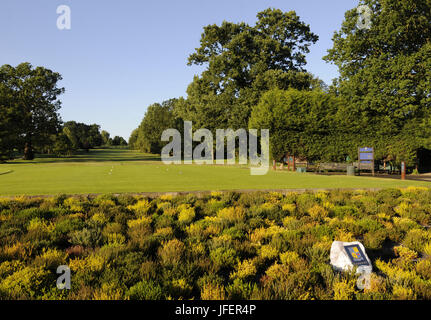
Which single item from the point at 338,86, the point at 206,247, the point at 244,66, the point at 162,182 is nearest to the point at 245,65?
the point at 244,66

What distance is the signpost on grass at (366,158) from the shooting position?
23505 mm

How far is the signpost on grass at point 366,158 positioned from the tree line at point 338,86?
156 inches

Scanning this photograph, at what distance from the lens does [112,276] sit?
4.81 m

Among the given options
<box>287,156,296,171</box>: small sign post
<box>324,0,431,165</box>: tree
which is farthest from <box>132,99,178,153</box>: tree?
<box>324,0,431,165</box>: tree

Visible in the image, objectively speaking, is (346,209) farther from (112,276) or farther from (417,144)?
(417,144)

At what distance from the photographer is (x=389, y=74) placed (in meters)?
25.1

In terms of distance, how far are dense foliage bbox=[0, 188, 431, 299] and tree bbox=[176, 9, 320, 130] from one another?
27656 mm

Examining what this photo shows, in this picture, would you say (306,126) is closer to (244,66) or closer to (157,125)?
(244,66)

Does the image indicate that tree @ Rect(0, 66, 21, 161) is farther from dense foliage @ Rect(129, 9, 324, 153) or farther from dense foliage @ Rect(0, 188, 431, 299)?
dense foliage @ Rect(0, 188, 431, 299)

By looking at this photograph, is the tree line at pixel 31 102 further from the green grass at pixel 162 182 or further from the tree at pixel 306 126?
the tree at pixel 306 126

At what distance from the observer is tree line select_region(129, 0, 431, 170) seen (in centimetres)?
2452

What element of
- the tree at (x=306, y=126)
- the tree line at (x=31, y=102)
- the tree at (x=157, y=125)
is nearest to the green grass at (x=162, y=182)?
the tree at (x=306, y=126)
